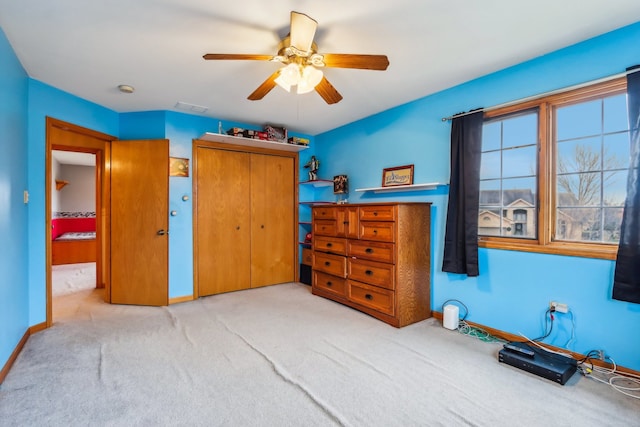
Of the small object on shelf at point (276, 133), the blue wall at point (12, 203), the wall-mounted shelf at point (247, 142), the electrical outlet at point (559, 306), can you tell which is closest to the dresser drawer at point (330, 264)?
the wall-mounted shelf at point (247, 142)

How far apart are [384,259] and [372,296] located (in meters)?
0.44

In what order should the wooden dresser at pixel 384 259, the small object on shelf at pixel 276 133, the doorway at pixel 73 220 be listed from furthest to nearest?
the doorway at pixel 73 220
the small object on shelf at pixel 276 133
the wooden dresser at pixel 384 259

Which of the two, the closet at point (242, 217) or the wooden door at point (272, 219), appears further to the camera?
the wooden door at point (272, 219)

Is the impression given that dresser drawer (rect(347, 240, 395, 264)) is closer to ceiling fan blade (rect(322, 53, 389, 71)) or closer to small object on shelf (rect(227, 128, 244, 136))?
ceiling fan blade (rect(322, 53, 389, 71))

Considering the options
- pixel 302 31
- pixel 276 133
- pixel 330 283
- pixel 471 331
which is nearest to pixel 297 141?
pixel 276 133

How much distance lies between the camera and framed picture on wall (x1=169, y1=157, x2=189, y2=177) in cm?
361

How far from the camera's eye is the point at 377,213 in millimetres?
3010

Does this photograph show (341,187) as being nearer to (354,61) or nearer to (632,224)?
(354,61)

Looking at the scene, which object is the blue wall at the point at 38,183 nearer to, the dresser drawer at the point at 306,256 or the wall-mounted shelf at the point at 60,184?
the dresser drawer at the point at 306,256

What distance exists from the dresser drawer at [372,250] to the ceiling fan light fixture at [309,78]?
163 centimetres

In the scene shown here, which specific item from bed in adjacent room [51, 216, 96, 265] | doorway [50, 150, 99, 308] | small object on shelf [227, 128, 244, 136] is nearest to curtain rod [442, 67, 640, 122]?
small object on shelf [227, 128, 244, 136]

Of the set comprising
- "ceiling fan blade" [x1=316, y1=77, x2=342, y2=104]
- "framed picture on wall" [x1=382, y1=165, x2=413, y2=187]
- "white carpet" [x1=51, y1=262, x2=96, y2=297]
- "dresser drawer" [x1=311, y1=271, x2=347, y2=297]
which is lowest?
"white carpet" [x1=51, y1=262, x2=96, y2=297]

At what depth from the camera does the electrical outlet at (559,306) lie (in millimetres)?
2205

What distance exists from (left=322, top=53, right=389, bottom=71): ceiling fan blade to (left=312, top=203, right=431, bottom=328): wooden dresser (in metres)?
1.34
